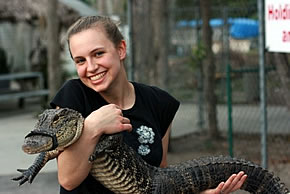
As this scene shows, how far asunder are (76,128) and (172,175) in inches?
20.6

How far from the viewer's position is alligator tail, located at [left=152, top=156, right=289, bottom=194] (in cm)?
239

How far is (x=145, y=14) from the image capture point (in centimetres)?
1167

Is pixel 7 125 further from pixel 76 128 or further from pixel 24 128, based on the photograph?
pixel 76 128

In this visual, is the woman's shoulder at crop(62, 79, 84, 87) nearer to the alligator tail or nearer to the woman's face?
the woman's face

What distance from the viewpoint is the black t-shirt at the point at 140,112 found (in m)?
2.40

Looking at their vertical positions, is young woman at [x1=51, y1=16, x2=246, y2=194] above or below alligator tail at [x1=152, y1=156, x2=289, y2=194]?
above

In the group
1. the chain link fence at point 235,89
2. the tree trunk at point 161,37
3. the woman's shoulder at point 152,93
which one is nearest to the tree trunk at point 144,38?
the chain link fence at point 235,89

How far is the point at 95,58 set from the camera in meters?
2.34

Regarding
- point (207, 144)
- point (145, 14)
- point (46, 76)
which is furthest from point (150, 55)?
point (46, 76)

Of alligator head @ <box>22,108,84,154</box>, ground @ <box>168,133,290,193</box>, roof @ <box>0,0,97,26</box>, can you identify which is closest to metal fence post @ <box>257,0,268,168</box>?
ground @ <box>168,133,290,193</box>

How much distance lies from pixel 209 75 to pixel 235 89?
13.5 ft

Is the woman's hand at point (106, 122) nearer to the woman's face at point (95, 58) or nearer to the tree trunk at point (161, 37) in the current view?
the woman's face at point (95, 58)

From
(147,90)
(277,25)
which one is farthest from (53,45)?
(147,90)

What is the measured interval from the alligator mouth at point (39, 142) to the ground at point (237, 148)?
18.8ft
